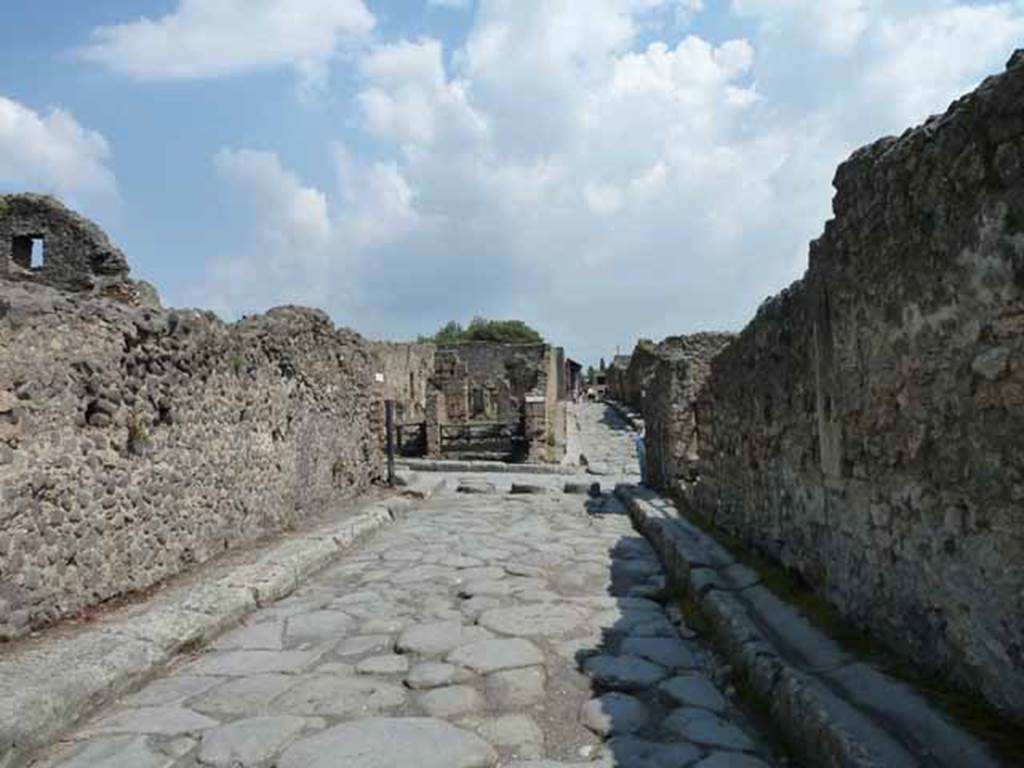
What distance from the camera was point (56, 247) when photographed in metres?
13.7

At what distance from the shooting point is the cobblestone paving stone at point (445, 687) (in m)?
3.14

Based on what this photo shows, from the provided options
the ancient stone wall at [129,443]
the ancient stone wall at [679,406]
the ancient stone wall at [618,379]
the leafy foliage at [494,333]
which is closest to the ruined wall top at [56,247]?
the ancient stone wall at [129,443]

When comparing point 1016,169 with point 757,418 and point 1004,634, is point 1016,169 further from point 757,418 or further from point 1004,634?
point 757,418

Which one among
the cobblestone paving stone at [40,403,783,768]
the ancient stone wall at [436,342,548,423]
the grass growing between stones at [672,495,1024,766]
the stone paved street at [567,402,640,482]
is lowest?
the cobblestone paving stone at [40,403,783,768]

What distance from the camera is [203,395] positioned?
21.4 ft

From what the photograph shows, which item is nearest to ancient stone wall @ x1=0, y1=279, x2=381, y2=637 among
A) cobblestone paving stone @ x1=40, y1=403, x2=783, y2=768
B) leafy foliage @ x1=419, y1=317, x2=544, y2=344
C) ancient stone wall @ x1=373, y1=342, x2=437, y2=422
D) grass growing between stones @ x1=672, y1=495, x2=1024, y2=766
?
cobblestone paving stone @ x1=40, y1=403, x2=783, y2=768

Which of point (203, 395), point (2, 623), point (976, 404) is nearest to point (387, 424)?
point (203, 395)

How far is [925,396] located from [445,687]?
2368mm

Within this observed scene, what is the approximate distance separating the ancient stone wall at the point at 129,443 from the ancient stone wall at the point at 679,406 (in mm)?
4740

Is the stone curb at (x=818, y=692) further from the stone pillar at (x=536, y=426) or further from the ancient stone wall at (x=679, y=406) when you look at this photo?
the stone pillar at (x=536, y=426)

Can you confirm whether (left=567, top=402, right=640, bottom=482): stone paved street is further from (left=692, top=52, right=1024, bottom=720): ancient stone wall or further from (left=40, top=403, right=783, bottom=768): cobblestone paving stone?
(left=692, top=52, right=1024, bottom=720): ancient stone wall

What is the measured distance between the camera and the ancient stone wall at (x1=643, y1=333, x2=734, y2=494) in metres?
10.8

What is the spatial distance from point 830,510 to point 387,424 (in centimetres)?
942

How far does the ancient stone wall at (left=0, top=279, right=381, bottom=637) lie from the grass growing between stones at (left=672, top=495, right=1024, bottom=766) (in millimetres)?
3504
